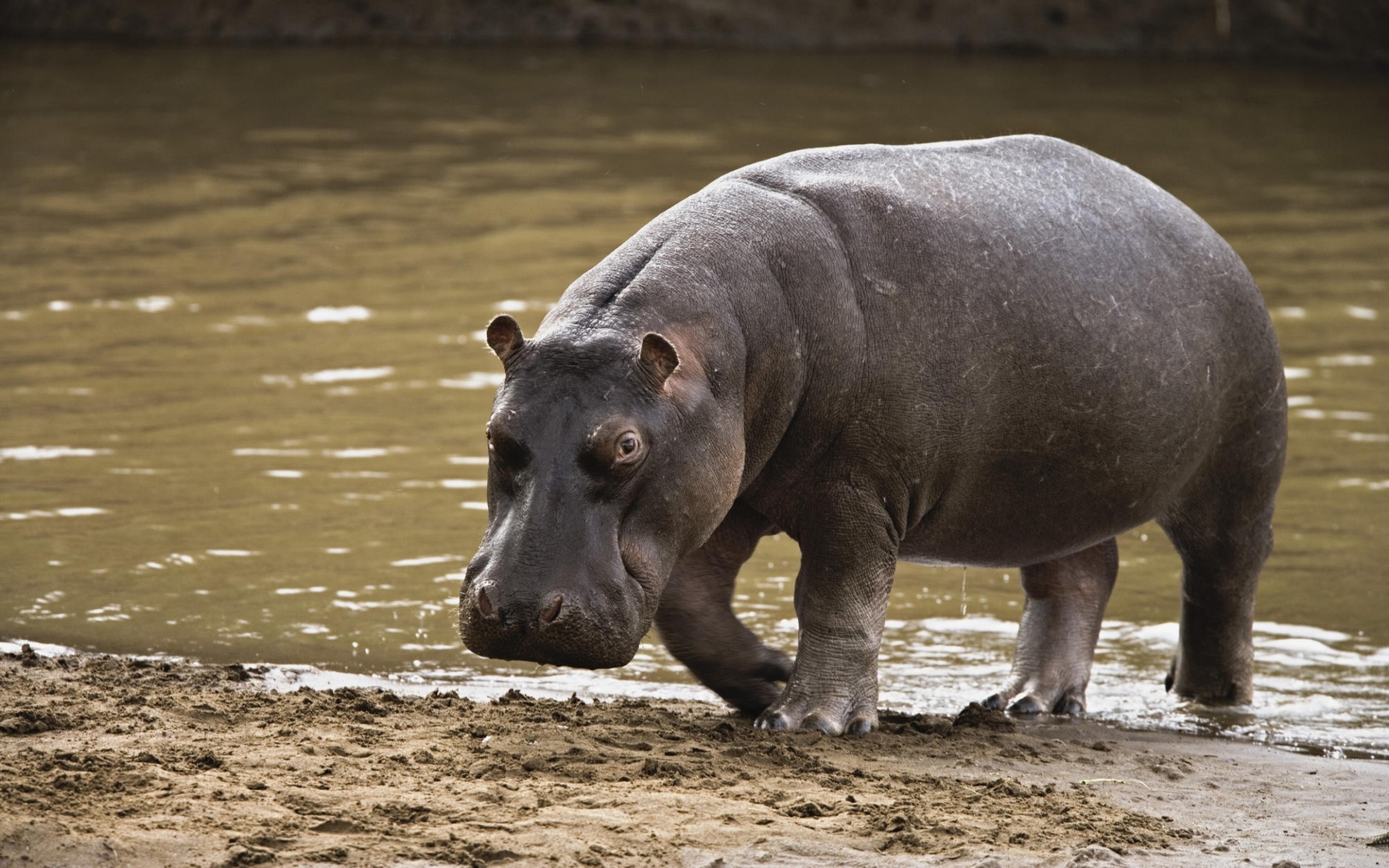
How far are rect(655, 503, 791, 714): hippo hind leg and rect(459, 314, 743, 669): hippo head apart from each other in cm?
68

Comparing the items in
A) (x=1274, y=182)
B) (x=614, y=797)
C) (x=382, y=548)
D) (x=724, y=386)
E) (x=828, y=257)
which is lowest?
(x=614, y=797)

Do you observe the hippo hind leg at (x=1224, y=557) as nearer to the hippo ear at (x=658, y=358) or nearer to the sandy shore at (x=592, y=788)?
the sandy shore at (x=592, y=788)

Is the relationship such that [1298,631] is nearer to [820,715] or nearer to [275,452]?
[820,715]

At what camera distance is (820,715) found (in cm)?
458

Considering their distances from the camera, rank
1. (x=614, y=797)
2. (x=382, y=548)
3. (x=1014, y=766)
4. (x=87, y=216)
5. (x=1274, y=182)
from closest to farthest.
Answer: (x=614, y=797) → (x=1014, y=766) → (x=382, y=548) → (x=87, y=216) → (x=1274, y=182)

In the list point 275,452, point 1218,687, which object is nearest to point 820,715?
point 1218,687

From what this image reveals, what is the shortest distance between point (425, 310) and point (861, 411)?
6.22 m

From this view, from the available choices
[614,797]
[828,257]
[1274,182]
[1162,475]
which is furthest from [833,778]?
[1274,182]

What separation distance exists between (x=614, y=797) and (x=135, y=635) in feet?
8.10

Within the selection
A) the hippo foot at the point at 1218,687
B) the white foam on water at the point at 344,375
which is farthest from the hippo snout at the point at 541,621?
the white foam on water at the point at 344,375

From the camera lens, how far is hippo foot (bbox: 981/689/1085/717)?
17.9ft

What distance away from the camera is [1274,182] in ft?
49.3

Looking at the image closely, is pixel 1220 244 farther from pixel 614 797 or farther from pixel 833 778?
pixel 614 797

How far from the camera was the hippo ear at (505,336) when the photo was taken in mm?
4062
